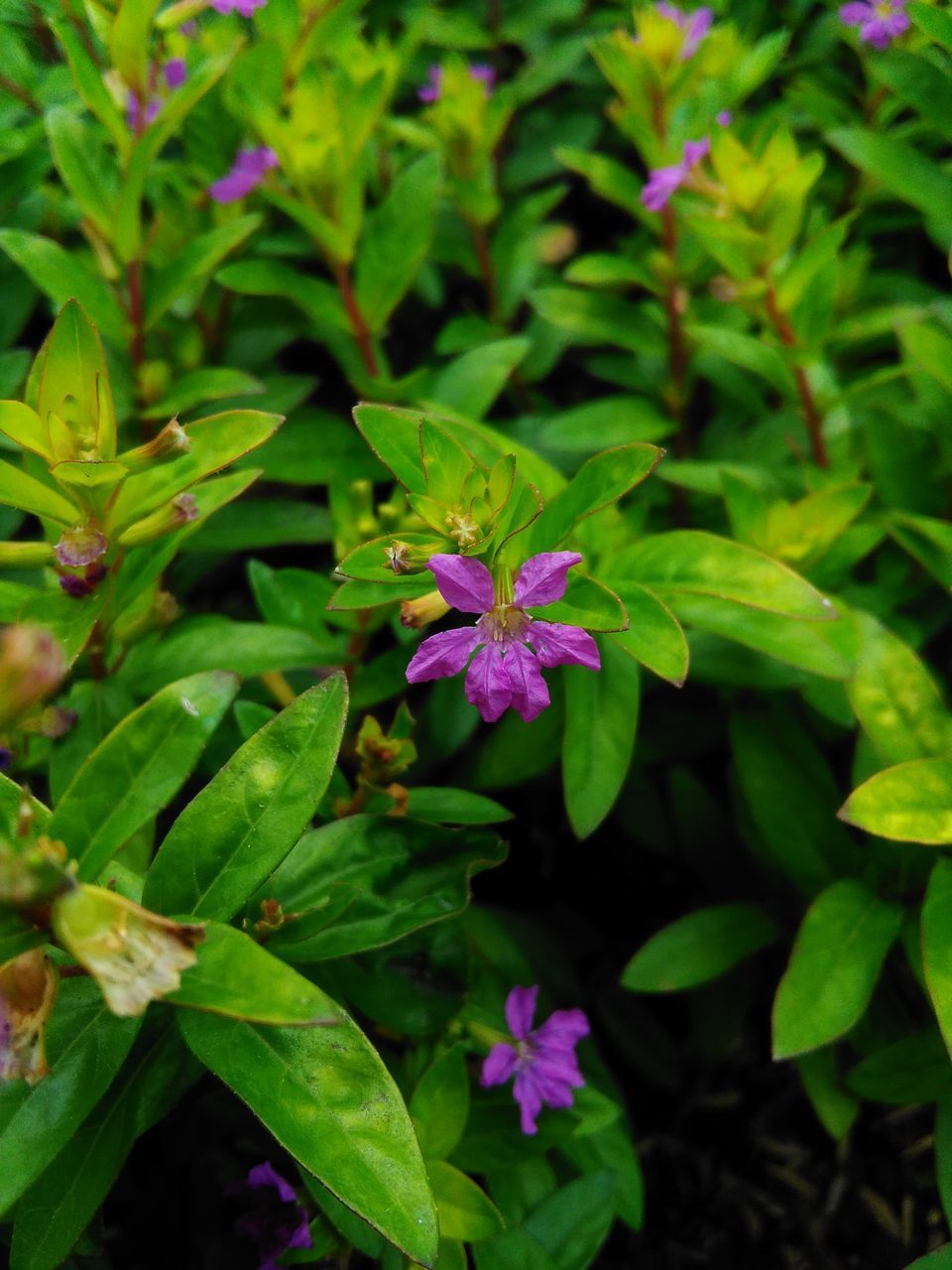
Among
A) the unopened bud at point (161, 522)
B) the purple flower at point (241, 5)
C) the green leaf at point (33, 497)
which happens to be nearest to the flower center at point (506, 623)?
the unopened bud at point (161, 522)

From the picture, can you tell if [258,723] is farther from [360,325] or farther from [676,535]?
[360,325]

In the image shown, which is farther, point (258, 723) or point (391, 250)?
point (391, 250)

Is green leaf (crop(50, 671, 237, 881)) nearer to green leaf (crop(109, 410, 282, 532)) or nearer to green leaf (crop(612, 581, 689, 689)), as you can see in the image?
green leaf (crop(109, 410, 282, 532))

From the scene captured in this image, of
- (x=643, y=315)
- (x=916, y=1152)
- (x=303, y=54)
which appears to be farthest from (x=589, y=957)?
(x=303, y=54)

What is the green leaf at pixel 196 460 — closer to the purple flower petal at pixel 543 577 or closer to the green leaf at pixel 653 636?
the purple flower petal at pixel 543 577

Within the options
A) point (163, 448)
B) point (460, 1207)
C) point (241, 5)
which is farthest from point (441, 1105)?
point (241, 5)
